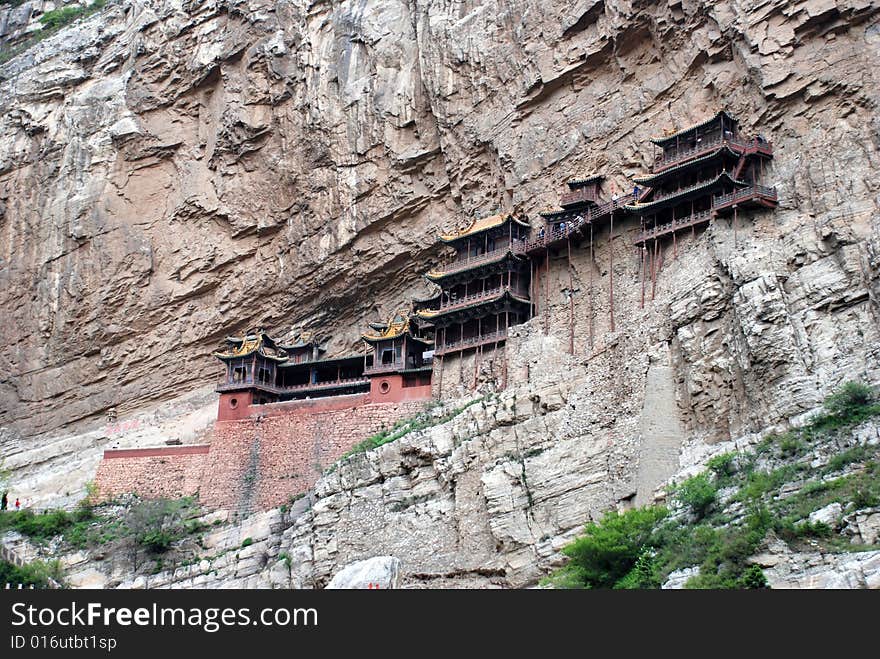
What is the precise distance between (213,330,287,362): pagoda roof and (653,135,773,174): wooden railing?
55.4 feet

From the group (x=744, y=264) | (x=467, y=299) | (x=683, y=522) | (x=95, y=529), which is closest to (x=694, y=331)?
(x=744, y=264)

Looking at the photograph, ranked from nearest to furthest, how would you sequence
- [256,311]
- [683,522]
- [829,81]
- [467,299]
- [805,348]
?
[683,522] → [805,348] → [829,81] → [467,299] → [256,311]

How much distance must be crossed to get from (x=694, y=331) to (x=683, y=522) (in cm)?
654

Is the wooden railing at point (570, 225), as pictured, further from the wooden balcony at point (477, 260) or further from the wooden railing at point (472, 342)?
the wooden railing at point (472, 342)

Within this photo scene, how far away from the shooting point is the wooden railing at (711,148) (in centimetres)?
3209

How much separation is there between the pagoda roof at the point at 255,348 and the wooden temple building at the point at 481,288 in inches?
254

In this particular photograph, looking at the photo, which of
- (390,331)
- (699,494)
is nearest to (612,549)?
(699,494)

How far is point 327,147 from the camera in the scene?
45.4 meters

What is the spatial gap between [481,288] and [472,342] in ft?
8.28

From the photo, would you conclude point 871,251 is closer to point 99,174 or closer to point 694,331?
point 694,331

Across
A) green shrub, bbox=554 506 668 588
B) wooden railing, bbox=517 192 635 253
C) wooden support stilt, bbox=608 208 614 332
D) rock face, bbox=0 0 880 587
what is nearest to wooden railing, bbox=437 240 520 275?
wooden railing, bbox=517 192 635 253

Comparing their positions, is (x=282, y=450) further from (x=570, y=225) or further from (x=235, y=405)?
(x=570, y=225)

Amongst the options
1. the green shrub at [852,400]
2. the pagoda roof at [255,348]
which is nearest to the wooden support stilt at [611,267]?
the green shrub at [852,400]

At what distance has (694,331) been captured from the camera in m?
29.0
